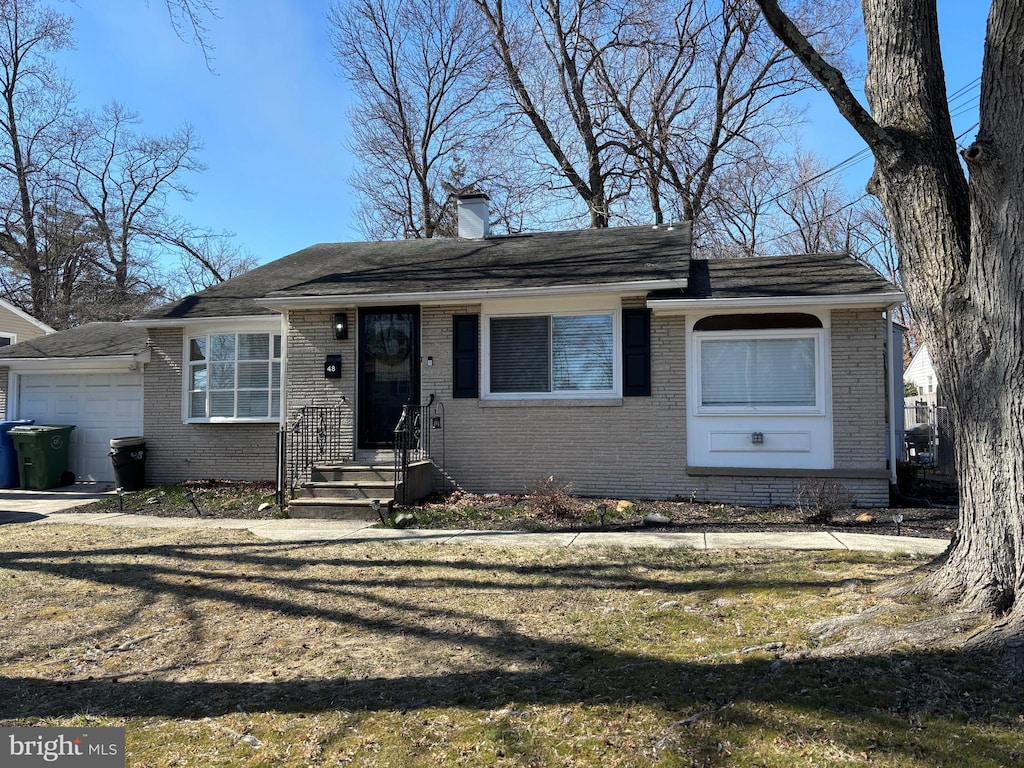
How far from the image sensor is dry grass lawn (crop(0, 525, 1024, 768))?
125 inches

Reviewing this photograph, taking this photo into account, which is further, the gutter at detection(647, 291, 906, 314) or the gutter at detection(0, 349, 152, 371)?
the gutter at detection(0, 349, 152, 371)

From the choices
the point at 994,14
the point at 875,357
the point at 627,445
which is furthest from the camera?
the point at 627,445

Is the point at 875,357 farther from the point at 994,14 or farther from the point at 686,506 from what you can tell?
the point at 994,14

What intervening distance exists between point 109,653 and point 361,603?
173cm

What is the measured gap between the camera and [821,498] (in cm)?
849

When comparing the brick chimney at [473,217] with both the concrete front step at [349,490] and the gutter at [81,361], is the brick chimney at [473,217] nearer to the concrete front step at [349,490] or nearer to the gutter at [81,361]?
the concrete front step at [349,490]

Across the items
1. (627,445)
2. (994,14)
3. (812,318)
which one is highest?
(994,14)

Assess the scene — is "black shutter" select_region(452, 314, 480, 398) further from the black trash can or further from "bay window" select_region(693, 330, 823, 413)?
the black trash can

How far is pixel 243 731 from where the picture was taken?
3.45 meters

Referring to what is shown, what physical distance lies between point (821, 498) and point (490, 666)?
5781 mm

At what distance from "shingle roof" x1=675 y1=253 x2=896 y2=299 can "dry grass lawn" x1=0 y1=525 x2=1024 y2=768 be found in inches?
168

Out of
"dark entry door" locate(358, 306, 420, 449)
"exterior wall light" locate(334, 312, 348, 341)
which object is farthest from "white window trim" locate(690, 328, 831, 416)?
"exterior wall light" locate(334, 312, 348, 341)

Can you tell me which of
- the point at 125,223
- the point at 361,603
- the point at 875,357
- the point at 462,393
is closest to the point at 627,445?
the point at 462,393

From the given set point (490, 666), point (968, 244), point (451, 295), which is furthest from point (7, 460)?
point (968, 244)
